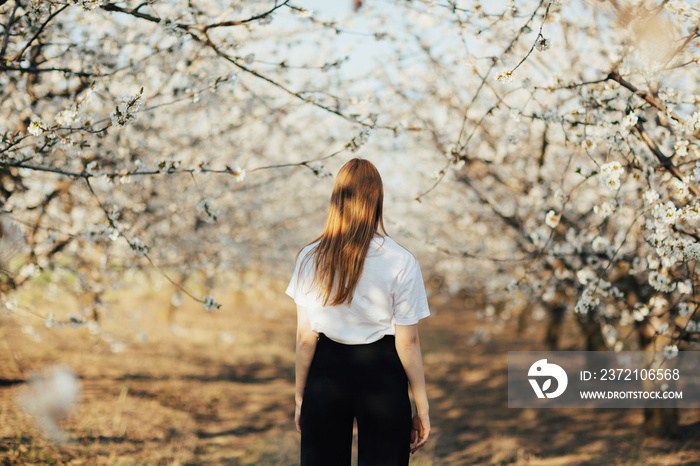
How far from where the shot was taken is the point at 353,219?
2.23 meters

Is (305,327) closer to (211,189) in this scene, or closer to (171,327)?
(211,189)

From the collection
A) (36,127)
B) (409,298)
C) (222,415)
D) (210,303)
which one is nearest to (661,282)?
(409,298)

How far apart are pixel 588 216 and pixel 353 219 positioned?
5.03m

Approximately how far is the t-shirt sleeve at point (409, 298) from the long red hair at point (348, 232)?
182 millimetres

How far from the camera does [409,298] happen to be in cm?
215

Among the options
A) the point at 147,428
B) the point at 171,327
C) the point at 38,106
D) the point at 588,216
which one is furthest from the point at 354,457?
the point at 171,327

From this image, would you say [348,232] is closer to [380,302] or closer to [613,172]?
[380,302]

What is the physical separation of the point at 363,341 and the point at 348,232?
46 cm

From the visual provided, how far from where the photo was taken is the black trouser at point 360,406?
6.98 ft

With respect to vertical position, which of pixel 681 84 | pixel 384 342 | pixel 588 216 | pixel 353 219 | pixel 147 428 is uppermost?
pixel 681 84

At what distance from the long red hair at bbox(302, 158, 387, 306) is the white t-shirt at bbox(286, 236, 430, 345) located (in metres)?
0.04

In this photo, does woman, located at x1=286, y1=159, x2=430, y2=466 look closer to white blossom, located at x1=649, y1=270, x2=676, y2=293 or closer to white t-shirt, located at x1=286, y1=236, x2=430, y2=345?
white t-shirt, located at x1=286, y1=236, x2=430, y2=345

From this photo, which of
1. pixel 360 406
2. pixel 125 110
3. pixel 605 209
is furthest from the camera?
pixel 605 209

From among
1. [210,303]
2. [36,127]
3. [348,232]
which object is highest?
[36,127]
